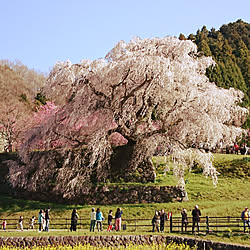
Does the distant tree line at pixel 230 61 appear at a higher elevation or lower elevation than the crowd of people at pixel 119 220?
higher

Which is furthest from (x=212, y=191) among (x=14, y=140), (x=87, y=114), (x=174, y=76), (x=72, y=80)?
(x=14, y=140)

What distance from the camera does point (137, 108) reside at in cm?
2602

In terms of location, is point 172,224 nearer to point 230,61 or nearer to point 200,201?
point 200,201

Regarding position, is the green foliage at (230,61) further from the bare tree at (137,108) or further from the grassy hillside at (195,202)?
the bare tree at (137,108)

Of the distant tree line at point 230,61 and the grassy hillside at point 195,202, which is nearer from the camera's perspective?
the grassy hillside at point 195,202

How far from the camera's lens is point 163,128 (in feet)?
85.3

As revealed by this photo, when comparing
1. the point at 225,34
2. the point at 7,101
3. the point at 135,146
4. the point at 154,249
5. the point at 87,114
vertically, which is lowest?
the point at 154,249

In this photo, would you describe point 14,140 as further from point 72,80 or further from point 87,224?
point 87,224

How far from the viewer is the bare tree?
24.1 m

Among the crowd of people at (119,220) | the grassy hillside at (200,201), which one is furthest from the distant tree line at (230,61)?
the crowd of people at (119,220)

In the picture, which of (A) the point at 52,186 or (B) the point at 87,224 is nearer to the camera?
(B) the point at 87,224

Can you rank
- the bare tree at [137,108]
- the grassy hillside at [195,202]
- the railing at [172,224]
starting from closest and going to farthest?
1. the railing at [172,224]
2. the grassy hillside at [195,202]
3. the bare tree at [137,108]

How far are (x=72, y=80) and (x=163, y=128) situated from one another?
6.76 metres

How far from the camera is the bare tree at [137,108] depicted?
2408 cm
